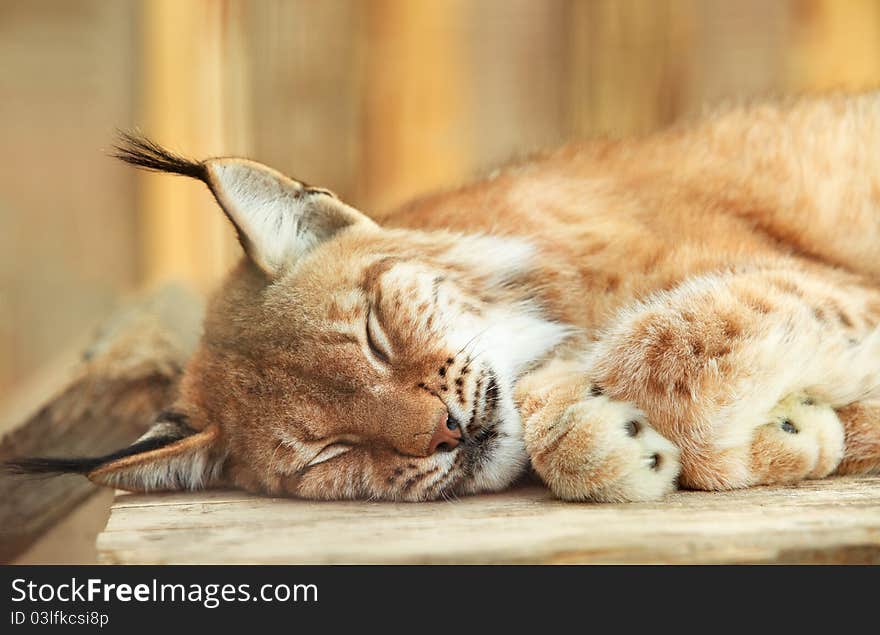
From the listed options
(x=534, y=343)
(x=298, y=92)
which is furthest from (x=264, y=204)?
(x=298, y=92)

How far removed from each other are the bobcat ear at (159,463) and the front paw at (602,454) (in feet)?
2.68

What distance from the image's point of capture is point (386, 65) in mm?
5113

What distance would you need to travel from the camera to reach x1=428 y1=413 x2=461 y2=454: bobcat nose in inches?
83.9

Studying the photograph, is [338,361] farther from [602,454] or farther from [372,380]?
[602,454]

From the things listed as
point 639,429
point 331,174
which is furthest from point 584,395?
point 331,174

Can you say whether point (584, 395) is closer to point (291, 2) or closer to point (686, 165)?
point (686, 165)

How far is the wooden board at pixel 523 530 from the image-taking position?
1673 mm

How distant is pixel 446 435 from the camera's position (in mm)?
2137

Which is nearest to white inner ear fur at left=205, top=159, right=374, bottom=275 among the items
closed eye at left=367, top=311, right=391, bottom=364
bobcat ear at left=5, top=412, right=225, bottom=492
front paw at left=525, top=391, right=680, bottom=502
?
closed eye at left=367, top=311, right=391, bottom=364

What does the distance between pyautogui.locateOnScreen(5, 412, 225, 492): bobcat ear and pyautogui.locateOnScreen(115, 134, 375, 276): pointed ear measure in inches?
18.4

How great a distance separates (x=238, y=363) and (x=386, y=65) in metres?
3.03

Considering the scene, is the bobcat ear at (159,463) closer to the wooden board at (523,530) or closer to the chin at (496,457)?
the wooden board at (523,530)

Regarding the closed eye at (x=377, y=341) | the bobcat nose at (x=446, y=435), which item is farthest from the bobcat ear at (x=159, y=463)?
the bobcat nose at (x=446, y=435)

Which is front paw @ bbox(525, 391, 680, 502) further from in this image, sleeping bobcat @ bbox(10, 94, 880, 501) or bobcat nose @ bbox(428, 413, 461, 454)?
bobcat nose @ bbox(428, 413, 461, 454)
